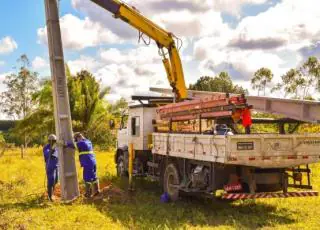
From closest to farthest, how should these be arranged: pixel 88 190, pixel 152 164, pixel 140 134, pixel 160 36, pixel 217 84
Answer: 1. pixel 88 190
2. pixel 152 164
3. pixel 140 134
4. pixel 160 36
5. pixel 217 84

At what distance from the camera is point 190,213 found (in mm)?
10352

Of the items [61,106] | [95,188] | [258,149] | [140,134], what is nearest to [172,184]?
[95,188]

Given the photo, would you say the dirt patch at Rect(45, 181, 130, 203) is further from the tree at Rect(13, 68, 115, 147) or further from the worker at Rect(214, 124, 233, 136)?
the tree at Rect(13, 68, 115, 147)

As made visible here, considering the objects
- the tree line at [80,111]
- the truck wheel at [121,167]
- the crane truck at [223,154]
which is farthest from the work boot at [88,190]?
the tree line at [80,111]

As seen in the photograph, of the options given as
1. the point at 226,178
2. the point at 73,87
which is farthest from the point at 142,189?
the point at 73,87

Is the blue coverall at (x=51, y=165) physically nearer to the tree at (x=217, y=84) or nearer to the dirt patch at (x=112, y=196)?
the dirt patch at (x=112, y=196)

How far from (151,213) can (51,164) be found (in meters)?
3.51

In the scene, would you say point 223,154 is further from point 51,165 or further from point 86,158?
point 51,165

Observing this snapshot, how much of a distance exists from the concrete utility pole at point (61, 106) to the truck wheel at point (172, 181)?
7.77 ft

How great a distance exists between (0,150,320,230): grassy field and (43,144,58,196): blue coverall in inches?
19.6

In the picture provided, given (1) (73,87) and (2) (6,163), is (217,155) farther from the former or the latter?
(1) (73,87)

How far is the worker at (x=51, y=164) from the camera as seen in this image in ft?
40.2

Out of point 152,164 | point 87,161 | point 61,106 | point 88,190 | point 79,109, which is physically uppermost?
point 79,109

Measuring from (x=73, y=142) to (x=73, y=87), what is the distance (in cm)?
1833
